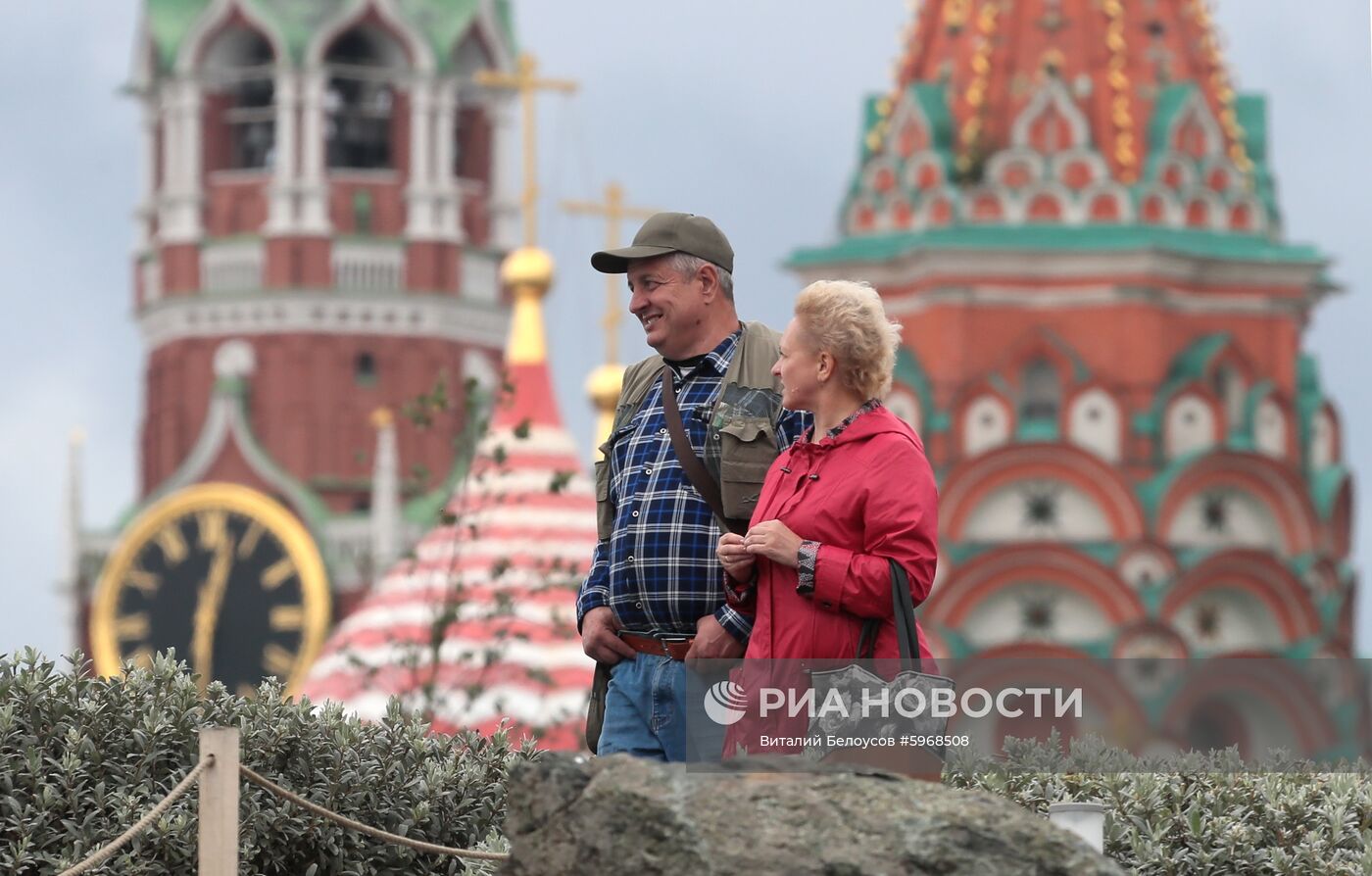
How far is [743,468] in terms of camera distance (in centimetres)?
830

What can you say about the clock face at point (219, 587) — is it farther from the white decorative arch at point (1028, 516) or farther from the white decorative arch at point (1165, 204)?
the white decorative arch at point (1165, 204)

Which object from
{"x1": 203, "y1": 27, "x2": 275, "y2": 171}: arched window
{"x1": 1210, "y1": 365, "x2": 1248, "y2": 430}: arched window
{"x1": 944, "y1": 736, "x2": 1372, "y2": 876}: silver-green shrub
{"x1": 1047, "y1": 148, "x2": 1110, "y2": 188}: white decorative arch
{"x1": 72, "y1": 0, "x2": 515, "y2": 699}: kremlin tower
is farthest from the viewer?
{"x1": 203, "y1": 27, "x2": 275, "y2": 171}: arched window

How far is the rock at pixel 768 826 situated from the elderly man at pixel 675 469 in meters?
0.72

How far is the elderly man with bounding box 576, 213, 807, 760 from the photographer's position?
8.33 m

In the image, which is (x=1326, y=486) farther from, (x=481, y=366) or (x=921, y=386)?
(x=481, y=366)

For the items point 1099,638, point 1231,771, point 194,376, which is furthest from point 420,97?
point 1231,771

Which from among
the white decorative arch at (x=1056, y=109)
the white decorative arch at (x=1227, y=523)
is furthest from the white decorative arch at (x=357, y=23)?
the white decorative arch at (x=1227, y=523)

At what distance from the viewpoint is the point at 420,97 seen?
65875 mm

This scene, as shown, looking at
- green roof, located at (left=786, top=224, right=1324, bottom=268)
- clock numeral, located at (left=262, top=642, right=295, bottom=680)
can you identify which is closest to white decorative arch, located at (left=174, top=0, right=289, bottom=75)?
clock numeral, located at (left=262, top=642, right=295, bottom=680)

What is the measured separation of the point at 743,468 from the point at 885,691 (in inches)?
32.2

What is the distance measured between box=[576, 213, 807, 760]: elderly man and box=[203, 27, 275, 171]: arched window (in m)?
57.3

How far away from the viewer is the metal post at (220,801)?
27.9 ft

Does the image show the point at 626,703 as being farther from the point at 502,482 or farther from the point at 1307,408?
the point at 1307,408

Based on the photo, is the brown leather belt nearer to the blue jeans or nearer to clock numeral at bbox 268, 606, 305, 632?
the blue jeans
